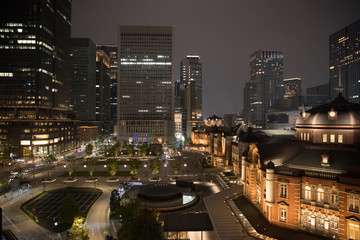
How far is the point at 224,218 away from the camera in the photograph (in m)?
42.7

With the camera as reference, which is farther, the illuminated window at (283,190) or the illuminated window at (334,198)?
the illuminated window at (283,190)

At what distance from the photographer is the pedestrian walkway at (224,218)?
37250 millimetres

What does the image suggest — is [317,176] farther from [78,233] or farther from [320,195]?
[78,233]

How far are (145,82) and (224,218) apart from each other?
15344cm

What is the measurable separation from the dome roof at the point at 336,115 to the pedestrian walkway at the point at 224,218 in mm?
21119

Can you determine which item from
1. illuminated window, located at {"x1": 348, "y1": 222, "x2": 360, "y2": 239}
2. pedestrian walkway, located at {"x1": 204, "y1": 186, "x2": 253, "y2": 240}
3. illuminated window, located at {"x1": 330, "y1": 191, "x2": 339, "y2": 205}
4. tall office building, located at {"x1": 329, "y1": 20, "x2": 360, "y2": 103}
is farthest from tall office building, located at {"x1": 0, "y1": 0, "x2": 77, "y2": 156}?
tall office building, located at {"x1": 329, "y1": 20, "x2": 360, "y2": 103}

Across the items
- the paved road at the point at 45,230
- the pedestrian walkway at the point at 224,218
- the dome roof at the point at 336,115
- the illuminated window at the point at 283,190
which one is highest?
the dome roof at the point at 336,115

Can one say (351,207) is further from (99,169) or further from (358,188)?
(99,169)

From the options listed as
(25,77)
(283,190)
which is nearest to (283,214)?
(283,190)

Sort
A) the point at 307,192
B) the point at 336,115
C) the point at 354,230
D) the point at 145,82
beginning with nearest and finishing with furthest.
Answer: the point at 354,230 < the point at 307,192 < the point at 336,115 < the point at 145,82

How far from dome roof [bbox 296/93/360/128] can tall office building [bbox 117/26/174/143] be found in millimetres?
148473

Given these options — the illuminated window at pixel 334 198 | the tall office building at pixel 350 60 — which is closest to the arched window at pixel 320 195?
the illuminated window at pixel 334 198

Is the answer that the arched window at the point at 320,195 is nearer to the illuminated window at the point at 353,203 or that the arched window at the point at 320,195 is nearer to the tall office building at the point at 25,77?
the illuminated window at the point at 353,203

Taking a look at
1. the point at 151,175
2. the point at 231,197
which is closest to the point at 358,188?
the point at 231,197
